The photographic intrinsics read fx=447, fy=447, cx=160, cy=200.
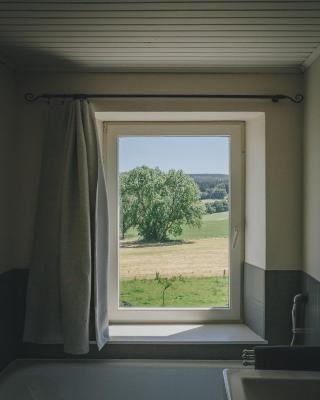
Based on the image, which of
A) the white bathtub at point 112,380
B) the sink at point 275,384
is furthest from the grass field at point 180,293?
the sink at point 275,384

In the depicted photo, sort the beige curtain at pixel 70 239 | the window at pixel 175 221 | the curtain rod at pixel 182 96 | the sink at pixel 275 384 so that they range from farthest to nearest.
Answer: the window at pixel 175 221, the curtain rod at pixel 182 96, the beige curtain at pixel 70 239, the sink at pixel 275 384

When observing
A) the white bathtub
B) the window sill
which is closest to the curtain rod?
the window sill

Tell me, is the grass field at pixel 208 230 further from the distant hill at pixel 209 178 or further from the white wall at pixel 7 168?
the white wall at pixel 7 168

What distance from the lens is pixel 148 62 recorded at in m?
2.31

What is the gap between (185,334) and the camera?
253cm

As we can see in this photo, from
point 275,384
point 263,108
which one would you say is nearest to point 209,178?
point 263,108

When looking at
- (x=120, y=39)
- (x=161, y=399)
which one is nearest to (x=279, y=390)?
(x=161, y=399)

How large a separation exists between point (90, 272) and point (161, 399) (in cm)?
70

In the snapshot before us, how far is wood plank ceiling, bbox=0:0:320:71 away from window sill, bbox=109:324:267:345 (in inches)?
57.4

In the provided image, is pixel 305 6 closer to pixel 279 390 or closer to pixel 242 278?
pixel 279 390

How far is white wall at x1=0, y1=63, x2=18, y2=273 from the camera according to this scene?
2.28 m

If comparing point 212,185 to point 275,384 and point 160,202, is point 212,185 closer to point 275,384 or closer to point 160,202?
point 160,202

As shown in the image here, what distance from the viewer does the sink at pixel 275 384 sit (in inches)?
64.1

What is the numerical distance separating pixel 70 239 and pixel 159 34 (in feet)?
3.59
